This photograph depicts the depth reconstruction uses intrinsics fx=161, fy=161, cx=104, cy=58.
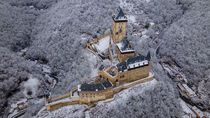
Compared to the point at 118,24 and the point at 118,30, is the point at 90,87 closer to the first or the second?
the point at 118,30

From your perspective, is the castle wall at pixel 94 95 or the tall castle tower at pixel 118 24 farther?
the tall castle tower at pixel 118 24

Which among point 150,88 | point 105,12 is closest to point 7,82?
point 150,88

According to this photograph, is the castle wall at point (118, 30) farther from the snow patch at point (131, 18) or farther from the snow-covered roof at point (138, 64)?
the snow patch at point (131, 18)

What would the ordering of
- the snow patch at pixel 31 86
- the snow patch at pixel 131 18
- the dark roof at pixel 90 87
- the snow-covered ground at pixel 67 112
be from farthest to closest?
the snow patch at pixel 131 18, the snow patch at pixel 31 86, the snow-covered ground at pixel 67 112, the dark roof at pixel 90 87

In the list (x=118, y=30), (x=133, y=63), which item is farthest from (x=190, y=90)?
(x=118, y=30)

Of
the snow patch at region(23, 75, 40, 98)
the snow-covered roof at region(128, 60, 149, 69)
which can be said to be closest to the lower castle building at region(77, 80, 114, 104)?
the snow-covered roof at region(128, 60, 149, 69)

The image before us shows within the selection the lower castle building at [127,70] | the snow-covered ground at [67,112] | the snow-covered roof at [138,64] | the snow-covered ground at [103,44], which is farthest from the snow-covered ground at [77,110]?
the snow-covered ground at [103,44]

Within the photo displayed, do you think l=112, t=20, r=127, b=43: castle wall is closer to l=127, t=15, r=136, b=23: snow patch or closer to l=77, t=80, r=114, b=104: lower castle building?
l=77, t=80, r=114, b=104: lower castle building

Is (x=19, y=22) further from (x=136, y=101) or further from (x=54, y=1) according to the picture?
(x=136, y=101)
